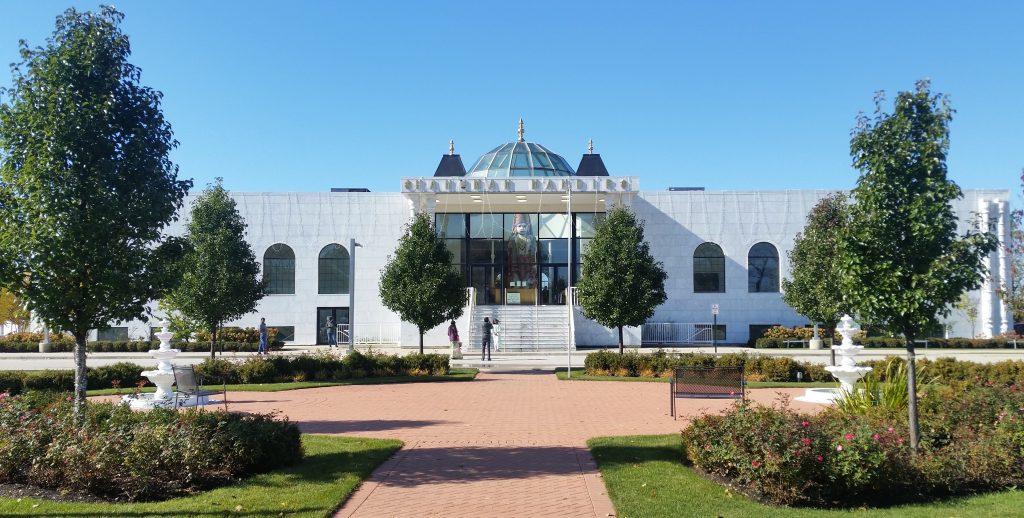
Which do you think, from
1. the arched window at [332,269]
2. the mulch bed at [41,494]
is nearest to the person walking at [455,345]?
the arched window at [332,269]

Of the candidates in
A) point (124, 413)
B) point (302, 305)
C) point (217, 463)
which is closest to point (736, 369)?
point (217, 463)

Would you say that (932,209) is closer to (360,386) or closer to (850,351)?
(850,351)

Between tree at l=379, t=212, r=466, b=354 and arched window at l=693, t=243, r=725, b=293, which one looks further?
arched window at l=693, t=243, r=725, b=293

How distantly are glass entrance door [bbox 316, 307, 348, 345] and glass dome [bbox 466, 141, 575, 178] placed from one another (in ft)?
39.3

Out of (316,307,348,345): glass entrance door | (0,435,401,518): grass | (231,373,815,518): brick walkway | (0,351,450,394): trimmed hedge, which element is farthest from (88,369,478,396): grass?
(316,307,348,345): glass entrance door

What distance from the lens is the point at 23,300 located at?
9367 mm

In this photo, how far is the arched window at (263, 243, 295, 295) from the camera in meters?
38.4

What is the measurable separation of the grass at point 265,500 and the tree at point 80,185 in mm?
2304

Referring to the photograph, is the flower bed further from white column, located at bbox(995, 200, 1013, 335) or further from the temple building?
white column, located at bbox(995, 200, 1013, 335)

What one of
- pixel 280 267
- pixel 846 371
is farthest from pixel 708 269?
pixel 846 371

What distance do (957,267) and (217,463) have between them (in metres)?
8.59

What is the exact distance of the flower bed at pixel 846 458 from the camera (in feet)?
23.5

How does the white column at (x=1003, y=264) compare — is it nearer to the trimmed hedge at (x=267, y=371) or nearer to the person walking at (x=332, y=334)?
the trimmed hedge at (x=267, y=371)

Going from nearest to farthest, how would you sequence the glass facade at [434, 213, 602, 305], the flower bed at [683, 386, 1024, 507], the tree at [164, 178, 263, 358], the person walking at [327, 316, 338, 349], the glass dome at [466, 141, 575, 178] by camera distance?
the flower bed at [683, 386, 1024, 507], the tree at [164, 178, 263, 358], the person walking at [327, 316, 338, 349], the glass facade at [434, 213, 602, 305], the glass dome at [466, 141, 575, 178]
